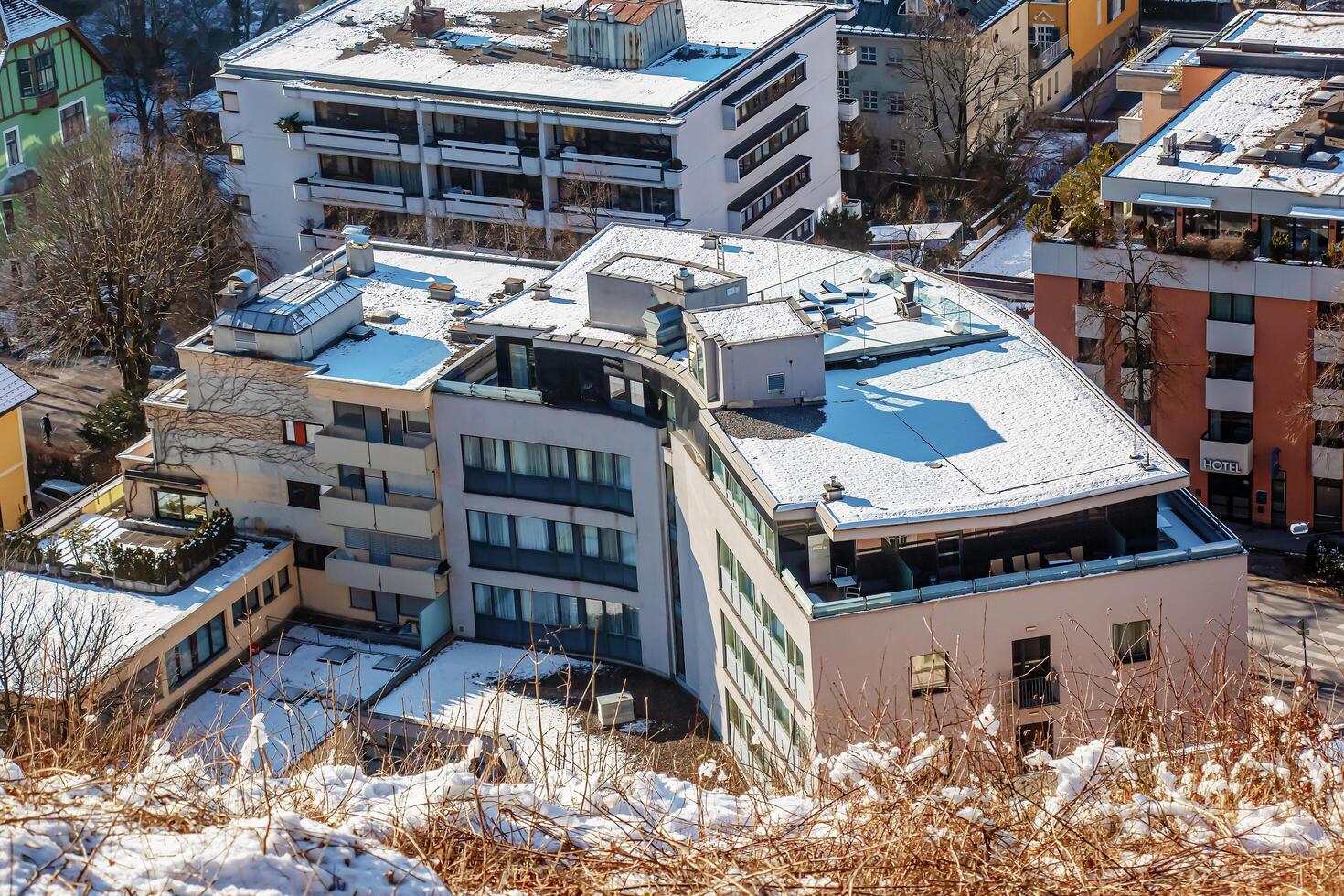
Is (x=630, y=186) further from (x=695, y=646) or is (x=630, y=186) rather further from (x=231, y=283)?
(x=695, y=646)

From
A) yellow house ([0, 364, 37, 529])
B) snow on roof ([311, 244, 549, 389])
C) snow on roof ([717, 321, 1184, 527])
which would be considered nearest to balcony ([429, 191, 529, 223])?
snow on roof ([311, 244, 549, 389])

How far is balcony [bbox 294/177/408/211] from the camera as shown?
301 ft

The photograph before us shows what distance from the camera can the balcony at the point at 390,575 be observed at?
63.3 m

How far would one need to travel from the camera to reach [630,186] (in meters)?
88.6

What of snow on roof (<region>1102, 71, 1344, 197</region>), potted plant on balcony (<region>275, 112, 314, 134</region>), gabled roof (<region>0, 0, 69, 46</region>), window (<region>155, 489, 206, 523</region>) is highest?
gabled roof (<region>0, 0, 69, 46</region>)

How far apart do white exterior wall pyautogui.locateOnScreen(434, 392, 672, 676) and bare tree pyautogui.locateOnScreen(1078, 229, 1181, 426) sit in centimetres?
2009

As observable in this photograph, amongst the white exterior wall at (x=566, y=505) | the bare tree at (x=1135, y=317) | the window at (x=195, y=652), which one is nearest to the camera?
the white exterior wall at (x=566, y=505)

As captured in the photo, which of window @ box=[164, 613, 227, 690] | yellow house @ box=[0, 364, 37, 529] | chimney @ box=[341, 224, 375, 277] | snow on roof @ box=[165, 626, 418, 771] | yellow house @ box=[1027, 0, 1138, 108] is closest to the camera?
snow on roof @ box=[165, 626, 418, 771]

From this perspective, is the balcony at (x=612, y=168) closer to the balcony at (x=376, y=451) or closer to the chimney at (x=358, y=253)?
the chimney at (x=358, y=253)

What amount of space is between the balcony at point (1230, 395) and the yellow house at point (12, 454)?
136 ft

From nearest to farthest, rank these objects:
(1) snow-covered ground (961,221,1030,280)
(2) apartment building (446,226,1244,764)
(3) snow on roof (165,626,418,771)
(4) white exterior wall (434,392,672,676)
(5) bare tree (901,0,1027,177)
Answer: (2) apartment building (446,226,1244,764)
(3) snow on roof (165,626,418,771)
(4) white exterior wall (434,392,672,676)
(1) snow-covered ground (961,221,1030,280)
(5) bare tree (901,0,1027,177)

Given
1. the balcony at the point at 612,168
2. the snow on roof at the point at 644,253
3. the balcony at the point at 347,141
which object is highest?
the snow on roof at the point at 644,253

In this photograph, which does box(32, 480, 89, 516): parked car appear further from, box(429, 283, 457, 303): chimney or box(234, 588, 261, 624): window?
box(429, 283, 457, 303): chimney

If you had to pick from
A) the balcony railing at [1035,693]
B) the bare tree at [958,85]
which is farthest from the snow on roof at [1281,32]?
the balcony railing at [1035,693]
